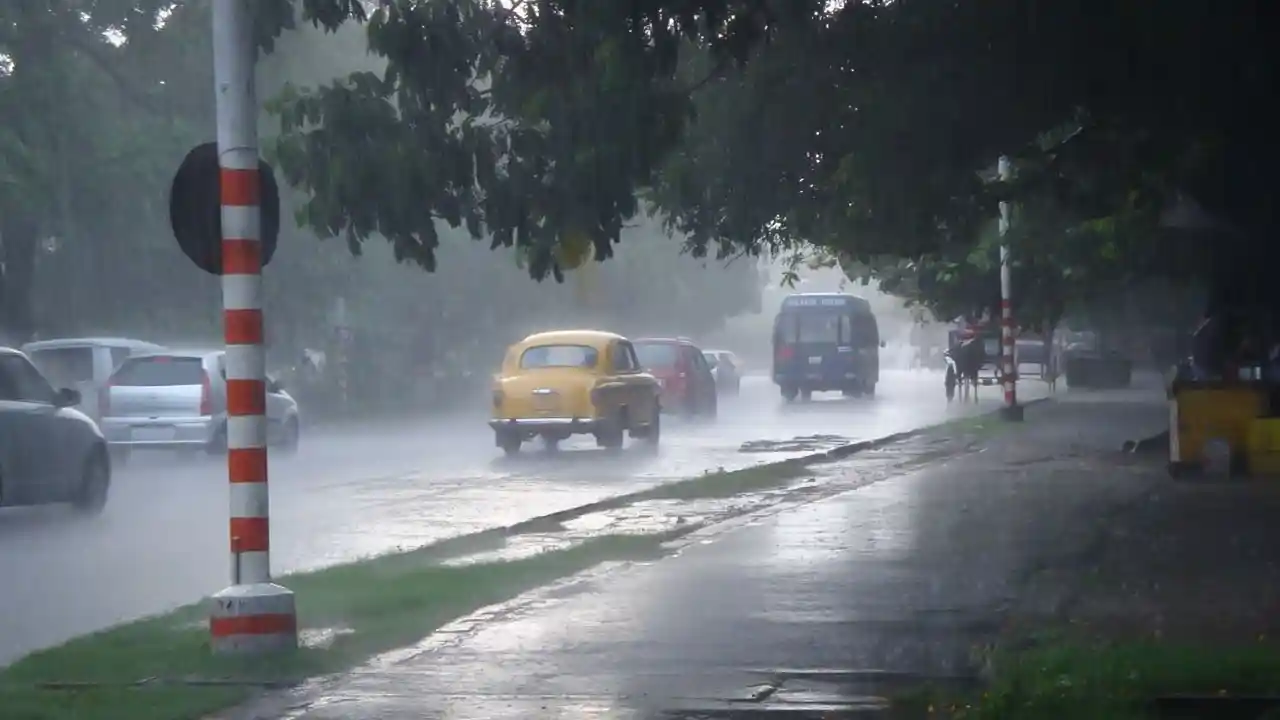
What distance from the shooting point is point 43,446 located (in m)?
17.4

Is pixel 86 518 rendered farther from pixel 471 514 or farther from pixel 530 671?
pixel 530 671

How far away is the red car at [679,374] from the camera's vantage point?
38406 mm

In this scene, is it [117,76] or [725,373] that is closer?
[117,76]

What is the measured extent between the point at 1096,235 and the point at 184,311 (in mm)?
21920

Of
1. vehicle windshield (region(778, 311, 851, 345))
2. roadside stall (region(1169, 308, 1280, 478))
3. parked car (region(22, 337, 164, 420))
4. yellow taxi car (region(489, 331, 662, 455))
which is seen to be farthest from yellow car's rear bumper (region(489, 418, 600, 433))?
vehicle windshield (region(778, 311, 851, 345))

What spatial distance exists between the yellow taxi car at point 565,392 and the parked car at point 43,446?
859 centimetres

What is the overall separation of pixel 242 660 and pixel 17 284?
30128mm

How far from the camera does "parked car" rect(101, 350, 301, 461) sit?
26094mm

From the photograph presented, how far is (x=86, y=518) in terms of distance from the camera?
712 inches

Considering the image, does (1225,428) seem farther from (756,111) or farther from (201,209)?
(201,209)

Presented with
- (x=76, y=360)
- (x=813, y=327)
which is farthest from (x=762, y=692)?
(x=813, y=327)

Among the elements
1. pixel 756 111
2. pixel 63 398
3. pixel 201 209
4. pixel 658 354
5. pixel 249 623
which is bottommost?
pixel 249 623

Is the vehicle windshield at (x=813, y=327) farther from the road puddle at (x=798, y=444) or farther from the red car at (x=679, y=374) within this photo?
the road puddle at (x=798, y=444)

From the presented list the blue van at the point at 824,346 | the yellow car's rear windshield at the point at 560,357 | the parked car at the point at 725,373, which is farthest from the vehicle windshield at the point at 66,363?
the parked car at the point at 725,373
